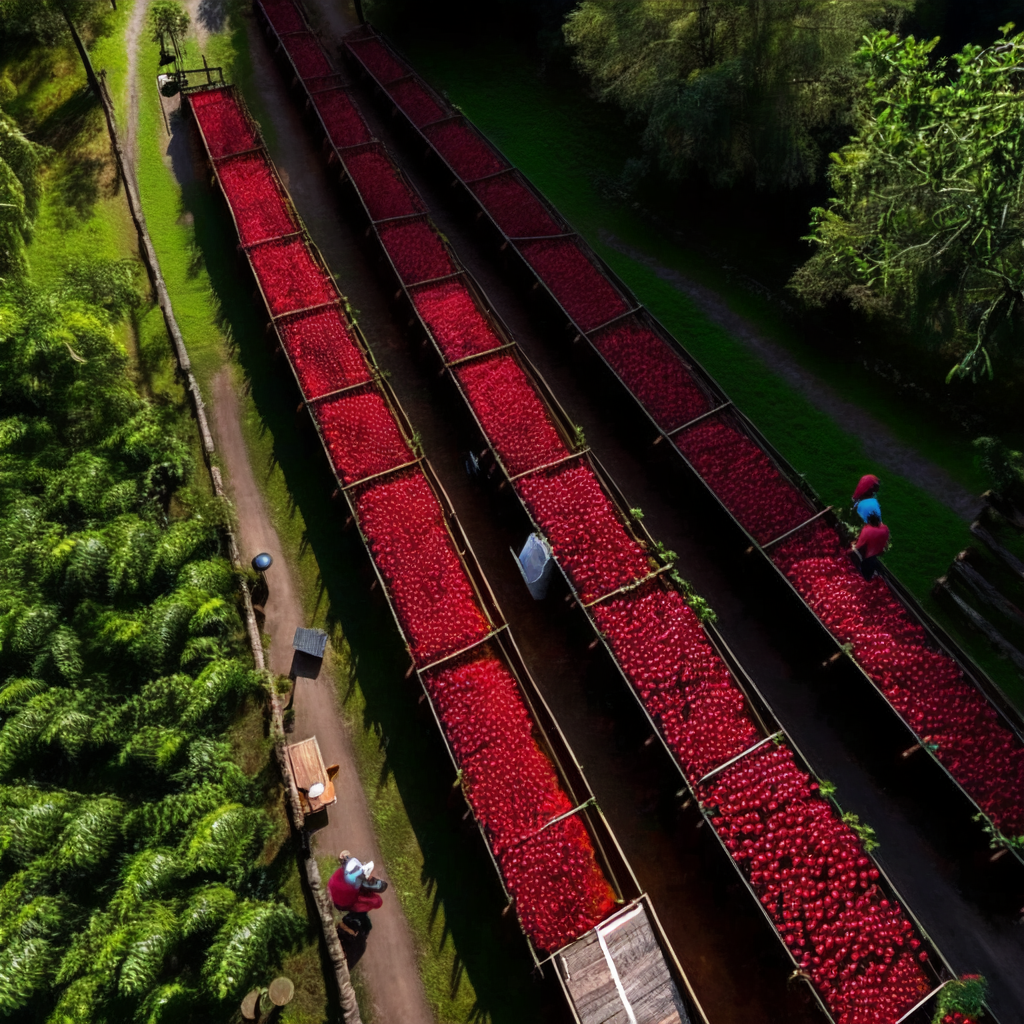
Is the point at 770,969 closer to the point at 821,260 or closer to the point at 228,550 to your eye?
the point at 228,550

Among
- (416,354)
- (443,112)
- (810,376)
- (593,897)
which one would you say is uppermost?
(443,112)

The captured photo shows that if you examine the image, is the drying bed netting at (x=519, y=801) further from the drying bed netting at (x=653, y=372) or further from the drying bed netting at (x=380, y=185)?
the drying bed netting at (x=380, y=185)

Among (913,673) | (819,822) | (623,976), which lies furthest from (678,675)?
(623,976)

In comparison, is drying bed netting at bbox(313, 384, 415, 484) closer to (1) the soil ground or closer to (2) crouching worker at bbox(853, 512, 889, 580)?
(1) the soil ground

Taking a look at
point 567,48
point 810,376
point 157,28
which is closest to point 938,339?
point 810,376

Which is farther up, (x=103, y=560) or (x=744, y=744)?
(x=103, y=560)

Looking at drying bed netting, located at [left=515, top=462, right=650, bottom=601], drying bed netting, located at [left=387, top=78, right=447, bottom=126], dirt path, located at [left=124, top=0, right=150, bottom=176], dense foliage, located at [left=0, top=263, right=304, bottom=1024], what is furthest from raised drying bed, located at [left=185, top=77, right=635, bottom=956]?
dirt path, located at [left=124, top=0, right=150, bottom=176]
